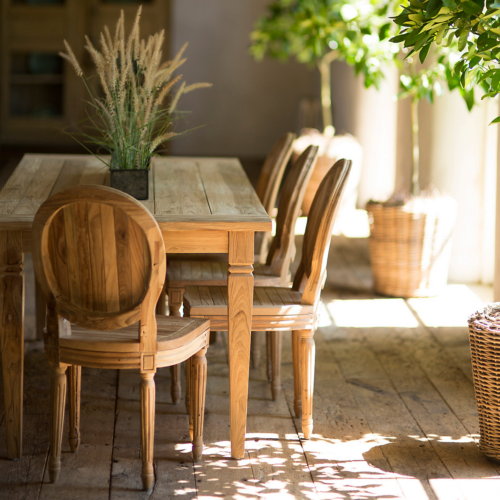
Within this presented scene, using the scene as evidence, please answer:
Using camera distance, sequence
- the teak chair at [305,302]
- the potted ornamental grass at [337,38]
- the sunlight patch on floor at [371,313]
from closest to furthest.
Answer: the teak chair at [305,302]
the sunlight patch on floor at [371,313]
the potted ornamental grass at [337,38]

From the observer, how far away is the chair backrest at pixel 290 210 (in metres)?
2.88

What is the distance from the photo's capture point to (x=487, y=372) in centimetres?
229

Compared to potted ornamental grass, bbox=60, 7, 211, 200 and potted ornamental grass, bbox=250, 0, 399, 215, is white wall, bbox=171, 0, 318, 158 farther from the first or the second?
potted ornamental grass, bbox=60, 7, 211, 200

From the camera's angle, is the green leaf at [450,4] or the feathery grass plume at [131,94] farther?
the feathery grass plume at [131,94]

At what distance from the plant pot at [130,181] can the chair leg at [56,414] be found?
70 centimetres

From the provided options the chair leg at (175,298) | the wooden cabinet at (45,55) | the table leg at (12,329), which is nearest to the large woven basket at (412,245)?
the chair leg at (175,298)

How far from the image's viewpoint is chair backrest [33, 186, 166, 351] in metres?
1.94

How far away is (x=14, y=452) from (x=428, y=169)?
318cm

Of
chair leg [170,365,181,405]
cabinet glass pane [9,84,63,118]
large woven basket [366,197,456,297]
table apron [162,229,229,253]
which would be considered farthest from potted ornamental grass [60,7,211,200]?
cabinet glass pane [9,84,63,118]

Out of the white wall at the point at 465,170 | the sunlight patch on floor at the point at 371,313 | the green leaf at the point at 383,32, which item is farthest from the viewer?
the white wall at the point at 465,170

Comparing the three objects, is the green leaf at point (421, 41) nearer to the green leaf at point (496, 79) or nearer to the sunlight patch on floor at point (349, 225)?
the green leaf at point (496, 79)

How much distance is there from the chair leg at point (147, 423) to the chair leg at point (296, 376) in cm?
66

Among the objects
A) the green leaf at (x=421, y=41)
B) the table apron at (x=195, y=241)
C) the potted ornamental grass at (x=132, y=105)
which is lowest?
the table apron at (x=195, y=241)

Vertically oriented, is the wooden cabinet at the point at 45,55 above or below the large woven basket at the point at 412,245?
above
